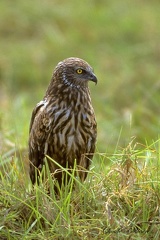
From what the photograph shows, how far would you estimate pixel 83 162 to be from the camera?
6.76 m

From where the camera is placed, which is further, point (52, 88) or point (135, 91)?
point (135, 91)

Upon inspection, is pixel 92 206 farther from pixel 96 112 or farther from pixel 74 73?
pixel 96 112

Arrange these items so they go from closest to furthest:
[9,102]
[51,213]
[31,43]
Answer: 1. [51,213]
2. [9,102]
3. [31,43]

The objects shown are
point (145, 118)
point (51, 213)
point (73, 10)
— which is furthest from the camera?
point (73, 10)

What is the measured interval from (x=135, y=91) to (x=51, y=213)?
239 inches

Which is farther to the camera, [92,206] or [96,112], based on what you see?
[96,112]

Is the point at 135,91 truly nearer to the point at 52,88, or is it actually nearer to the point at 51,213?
the point at 52,88

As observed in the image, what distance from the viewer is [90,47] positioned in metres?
13.9

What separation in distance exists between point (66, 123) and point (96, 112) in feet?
13.9

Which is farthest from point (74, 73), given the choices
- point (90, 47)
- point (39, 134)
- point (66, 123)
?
point (90, 47)

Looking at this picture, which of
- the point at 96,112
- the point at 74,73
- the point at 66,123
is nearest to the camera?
the point at 66,123

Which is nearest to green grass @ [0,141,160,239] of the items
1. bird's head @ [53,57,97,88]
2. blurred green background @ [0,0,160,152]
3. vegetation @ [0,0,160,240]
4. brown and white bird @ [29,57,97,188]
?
vegetation @ [0,0,160,240]

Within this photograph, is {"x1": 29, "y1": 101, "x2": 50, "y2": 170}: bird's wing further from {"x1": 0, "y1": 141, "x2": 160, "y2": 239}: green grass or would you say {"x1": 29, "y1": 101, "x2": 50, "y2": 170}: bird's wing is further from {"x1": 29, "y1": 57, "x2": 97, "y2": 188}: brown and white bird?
{"x1": 0, "y1": 141, "x2": 160, "y2": 239}: green grass

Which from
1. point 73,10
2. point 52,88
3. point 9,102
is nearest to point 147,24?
point 73,10
